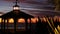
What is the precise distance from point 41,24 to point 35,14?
59 centimetres

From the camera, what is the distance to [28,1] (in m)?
6.99

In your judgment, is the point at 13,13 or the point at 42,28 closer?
the point at 13,13

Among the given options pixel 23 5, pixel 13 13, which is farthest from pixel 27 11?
pixel 13 13

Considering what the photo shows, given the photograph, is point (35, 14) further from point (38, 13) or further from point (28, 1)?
point (28, 1)

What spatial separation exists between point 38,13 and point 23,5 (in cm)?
89

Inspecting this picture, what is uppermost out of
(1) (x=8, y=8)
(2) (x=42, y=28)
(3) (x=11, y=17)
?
(1) (x=8, y=8)

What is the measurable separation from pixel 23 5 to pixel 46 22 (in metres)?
1.42

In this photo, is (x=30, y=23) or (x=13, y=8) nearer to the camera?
(x=13, y=8)

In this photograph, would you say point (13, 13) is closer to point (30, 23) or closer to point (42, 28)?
point (30, 23)

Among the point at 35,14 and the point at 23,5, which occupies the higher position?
the point at 23,5

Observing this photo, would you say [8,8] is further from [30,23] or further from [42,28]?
[42,28]

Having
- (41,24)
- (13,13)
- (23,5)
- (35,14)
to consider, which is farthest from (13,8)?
(41,24)

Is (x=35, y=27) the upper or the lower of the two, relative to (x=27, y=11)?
lower

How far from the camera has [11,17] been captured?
689cm
